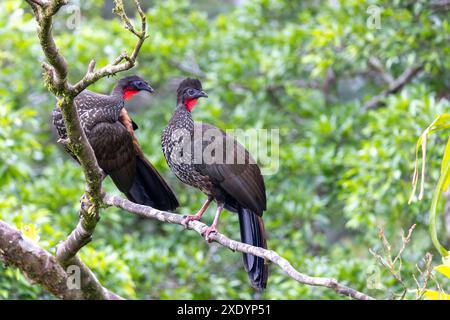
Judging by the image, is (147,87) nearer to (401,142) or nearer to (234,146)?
(234,146)

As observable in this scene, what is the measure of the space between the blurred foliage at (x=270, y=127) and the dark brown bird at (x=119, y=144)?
0.70 meters

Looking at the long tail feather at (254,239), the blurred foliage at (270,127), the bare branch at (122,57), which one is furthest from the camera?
the blurred foliage at (270,127)

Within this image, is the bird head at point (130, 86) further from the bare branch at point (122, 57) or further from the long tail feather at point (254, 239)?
the bare branch at point (122, 57)

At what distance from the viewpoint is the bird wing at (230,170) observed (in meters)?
3.88

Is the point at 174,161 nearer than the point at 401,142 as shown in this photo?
Yes

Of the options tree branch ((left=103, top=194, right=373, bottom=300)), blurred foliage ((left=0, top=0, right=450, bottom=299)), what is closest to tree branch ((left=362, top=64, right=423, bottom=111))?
blurred foliage ((left=0, top=0, right=450, bottom=299))

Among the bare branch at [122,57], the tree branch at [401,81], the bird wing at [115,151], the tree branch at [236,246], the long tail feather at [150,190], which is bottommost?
the tree branch at [236,246]

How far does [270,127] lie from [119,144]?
2613 millimetres

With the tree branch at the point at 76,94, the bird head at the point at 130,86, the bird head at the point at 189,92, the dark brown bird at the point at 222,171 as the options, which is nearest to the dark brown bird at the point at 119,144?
the bird head at the point at 130,86

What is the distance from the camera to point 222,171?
390cm

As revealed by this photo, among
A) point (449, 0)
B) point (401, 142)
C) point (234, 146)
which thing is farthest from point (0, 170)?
point (449, 0)

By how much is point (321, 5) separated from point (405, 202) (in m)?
3.26

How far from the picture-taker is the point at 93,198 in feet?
11.8
